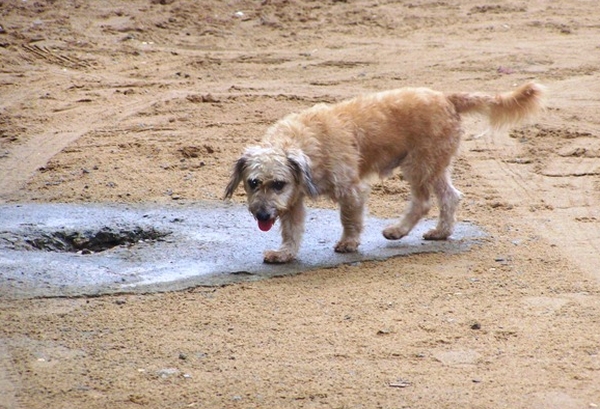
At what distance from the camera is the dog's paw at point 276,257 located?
773 centimetres

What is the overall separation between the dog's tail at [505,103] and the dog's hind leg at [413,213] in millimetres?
737

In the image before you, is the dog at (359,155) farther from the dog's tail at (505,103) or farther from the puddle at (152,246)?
the puddle at (152,246)

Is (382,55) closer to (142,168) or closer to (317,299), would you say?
(142,168)

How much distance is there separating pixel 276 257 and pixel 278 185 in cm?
63

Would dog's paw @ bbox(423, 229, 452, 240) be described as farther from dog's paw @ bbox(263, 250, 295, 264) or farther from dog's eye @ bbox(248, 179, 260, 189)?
dog's eye @ bbox(248, 179, 260, 189)

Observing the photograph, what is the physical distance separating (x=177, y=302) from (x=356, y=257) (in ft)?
5.33

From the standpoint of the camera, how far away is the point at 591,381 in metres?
5.60

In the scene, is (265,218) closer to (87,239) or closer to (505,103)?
(87,239)

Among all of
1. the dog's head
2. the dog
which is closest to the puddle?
the dog

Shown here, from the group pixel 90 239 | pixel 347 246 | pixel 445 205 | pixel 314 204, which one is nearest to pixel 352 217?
pixel 347 246

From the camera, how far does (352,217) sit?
7879 millimetres

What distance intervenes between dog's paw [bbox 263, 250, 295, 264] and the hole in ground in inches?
41.2

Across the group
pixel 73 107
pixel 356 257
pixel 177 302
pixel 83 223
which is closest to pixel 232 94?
pixel 73 107

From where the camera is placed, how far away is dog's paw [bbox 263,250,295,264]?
7.73 metres
